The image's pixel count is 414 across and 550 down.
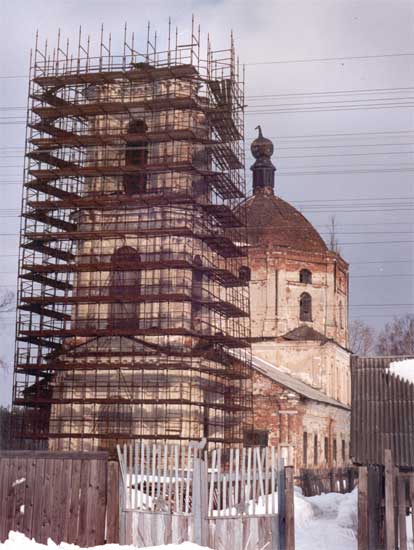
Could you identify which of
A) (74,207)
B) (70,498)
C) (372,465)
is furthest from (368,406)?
(74,207)

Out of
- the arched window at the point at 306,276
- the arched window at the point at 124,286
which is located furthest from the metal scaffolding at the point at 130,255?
the arched window at the point at 306,276

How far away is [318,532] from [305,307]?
24.3 metres

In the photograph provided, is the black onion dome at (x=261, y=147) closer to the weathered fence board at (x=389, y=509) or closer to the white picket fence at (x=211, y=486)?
the weathered fence board at (x=389, y=509)

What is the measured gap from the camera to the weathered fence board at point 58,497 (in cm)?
1129

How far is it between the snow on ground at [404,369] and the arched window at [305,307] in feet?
79.7

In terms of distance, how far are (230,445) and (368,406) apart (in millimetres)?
13398

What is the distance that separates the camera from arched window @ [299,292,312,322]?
39.4 meters

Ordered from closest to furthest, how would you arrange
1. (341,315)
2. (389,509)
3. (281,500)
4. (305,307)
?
(281,500) → (389,509) → (305,307) → (341,315)

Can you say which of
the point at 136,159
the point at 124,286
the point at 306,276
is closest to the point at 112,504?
the point at 124,286

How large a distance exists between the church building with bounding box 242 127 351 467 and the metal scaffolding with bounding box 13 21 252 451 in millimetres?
8034

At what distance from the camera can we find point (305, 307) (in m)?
39.7

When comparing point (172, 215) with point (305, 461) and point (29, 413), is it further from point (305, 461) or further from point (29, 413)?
point (305, 461)

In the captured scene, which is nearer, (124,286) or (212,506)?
(212,506)

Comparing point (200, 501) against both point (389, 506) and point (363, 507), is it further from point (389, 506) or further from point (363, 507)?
point (389, 506)
